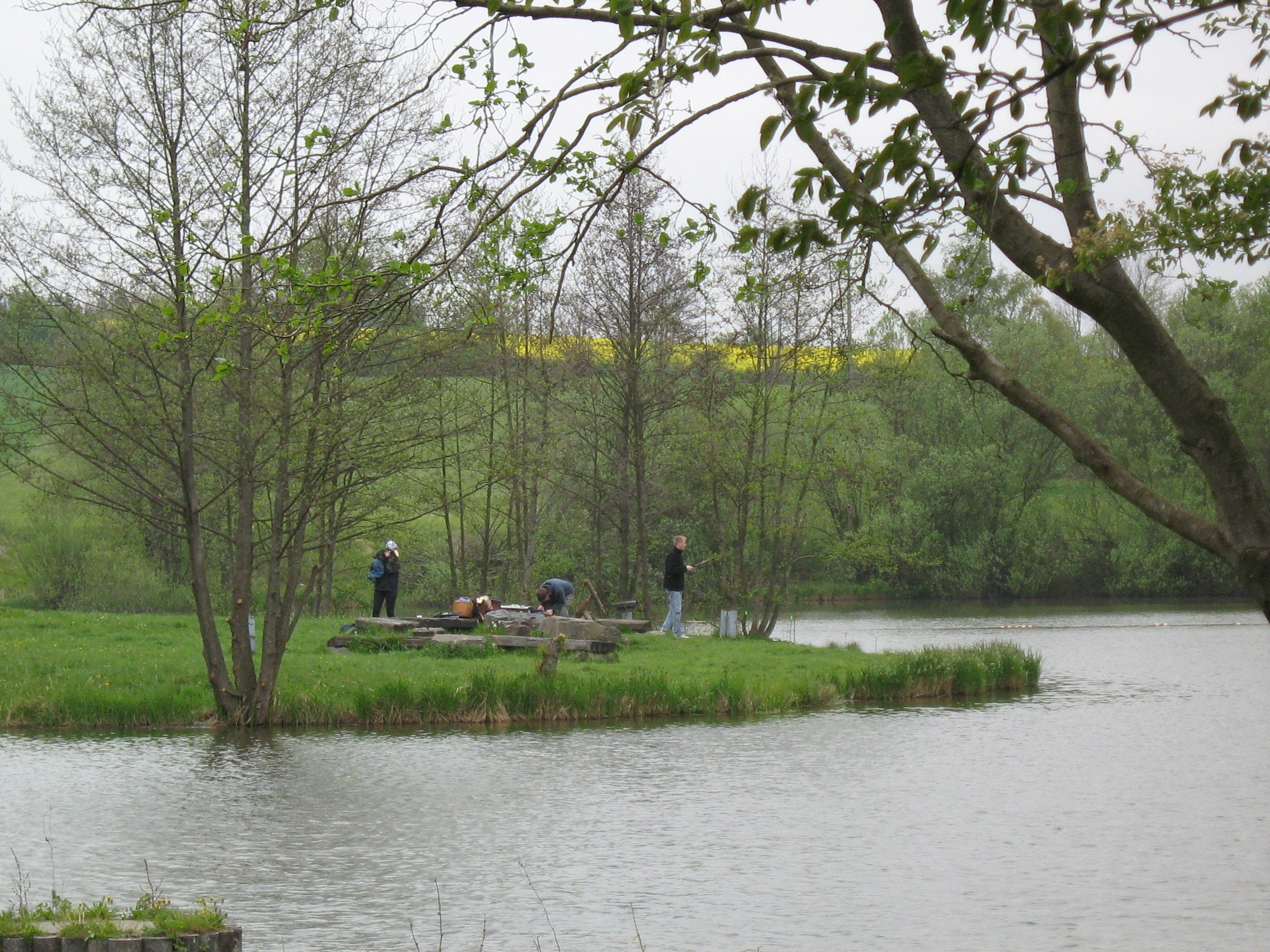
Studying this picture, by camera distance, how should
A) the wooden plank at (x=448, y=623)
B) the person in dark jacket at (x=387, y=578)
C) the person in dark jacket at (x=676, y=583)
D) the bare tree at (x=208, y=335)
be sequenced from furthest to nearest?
the person in dark jacket at (x=676, y=583) → the person in dark jacket at (x=387, y=578) → the wooden plank at (x=448, y=623) → the bare tree at (x=208, y=335)

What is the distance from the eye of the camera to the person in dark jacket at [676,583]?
28172 mm

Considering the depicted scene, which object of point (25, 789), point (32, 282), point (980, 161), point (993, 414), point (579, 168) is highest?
point (993, 414)

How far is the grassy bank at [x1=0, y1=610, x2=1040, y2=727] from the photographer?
17281 mm

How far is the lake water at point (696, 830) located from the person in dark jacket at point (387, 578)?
10650 mm

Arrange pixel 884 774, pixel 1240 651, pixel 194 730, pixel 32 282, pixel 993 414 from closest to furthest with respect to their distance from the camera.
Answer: pixel 884 774
pixel 32 282
pixel 194 730
pixel 1240 651
pixel 993 414

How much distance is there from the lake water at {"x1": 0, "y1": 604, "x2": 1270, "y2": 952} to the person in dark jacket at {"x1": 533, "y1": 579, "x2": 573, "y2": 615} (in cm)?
801

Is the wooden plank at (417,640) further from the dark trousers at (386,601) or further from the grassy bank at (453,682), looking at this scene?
the dark trousers at (386,601)

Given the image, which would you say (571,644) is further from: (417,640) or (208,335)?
(208,335)

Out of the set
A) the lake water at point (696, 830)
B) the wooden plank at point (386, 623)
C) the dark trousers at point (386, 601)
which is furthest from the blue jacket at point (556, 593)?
the lake water at point (696, 830)

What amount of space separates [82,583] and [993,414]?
106 ft

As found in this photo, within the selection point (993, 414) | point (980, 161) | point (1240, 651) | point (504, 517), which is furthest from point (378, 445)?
point (993, 414)

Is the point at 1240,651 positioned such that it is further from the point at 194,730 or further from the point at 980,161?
the point at 980,161

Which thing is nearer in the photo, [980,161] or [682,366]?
[980,161]

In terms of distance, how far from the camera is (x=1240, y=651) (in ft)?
93.5
